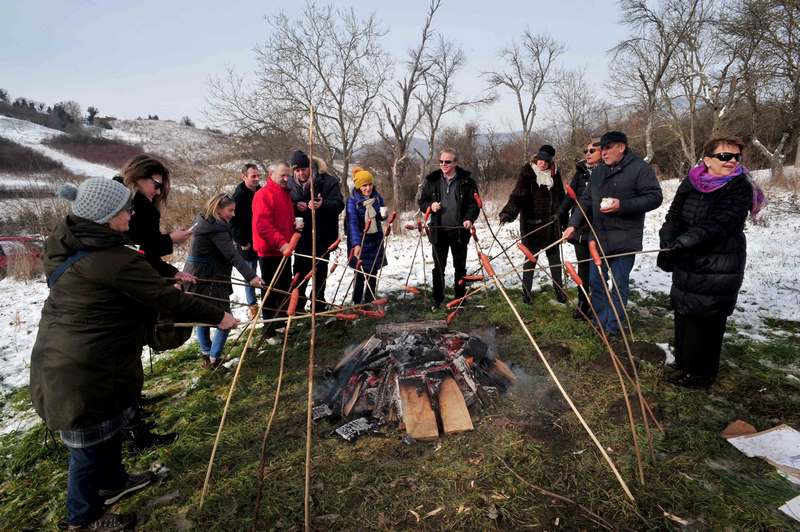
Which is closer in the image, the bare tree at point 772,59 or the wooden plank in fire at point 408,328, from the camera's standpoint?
the wooden plank in fire at point 408,328

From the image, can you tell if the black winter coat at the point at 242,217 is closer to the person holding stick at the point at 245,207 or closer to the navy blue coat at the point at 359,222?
the person holding stick at the point at 245,207

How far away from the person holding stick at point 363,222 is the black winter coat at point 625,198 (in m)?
2.54

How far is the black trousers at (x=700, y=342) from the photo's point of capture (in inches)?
118

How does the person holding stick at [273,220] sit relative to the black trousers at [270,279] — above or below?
above

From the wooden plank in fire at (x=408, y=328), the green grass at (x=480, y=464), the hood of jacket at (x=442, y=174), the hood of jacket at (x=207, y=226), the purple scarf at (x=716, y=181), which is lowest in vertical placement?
the green grass at (x=480, y=464)

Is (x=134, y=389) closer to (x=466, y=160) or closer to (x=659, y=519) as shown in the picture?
(x=659, y=519)

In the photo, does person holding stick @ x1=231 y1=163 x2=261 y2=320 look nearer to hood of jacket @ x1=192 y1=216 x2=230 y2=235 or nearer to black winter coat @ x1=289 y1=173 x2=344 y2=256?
black winter coat @ x1=289 y1=173 x2=344 y2=256

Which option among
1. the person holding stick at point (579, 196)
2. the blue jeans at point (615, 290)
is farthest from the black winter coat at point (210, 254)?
the person holding stick at point (579, 196)

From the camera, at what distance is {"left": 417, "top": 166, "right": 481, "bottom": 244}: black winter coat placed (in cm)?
493

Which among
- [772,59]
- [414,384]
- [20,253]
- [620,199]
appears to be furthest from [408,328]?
[772,59]

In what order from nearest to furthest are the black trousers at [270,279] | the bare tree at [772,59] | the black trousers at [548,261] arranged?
the black trousers at [270,279] → the black trousers at [548,261] → the bare tree at [772,59]

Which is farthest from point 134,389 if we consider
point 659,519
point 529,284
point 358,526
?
point 529,284

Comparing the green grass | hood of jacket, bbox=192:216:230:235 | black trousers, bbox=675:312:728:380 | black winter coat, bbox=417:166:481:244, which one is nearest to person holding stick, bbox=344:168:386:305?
black winter coat, bbox=417:166:481:244

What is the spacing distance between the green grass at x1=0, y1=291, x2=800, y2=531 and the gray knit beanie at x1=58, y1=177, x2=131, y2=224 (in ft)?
5.86
